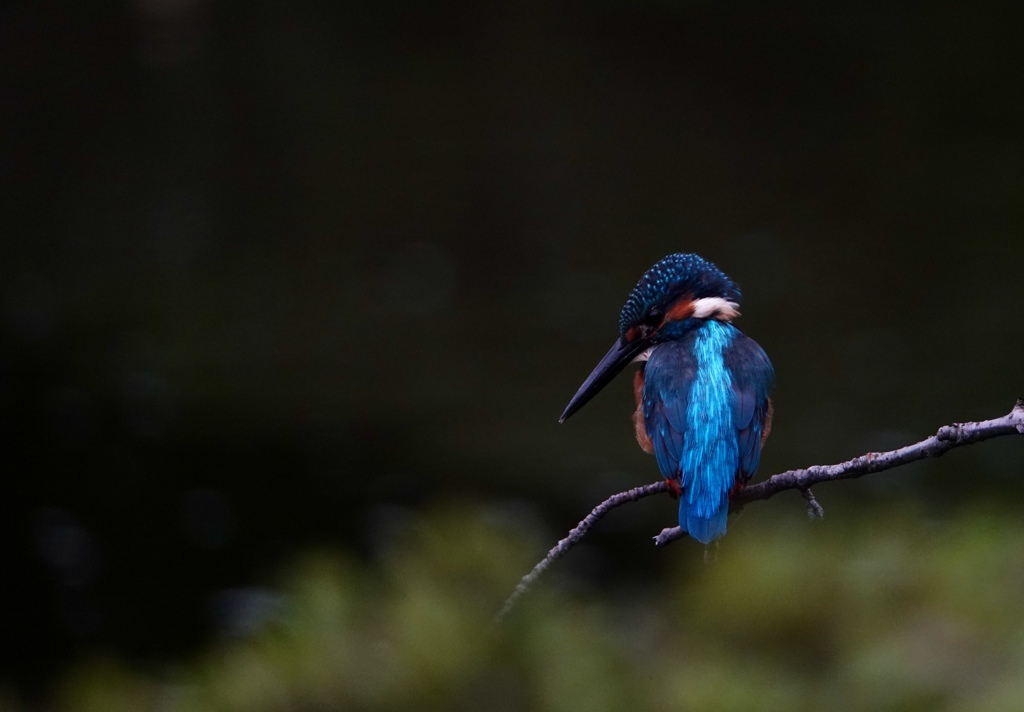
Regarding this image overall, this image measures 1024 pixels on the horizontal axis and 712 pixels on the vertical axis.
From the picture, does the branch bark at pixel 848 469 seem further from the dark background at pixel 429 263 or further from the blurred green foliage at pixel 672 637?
the dark background at pixel 429 263

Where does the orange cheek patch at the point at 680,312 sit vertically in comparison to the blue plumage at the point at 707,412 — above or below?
above

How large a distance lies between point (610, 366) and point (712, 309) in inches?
6.4

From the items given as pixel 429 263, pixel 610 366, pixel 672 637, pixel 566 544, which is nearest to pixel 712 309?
pixel 610 366

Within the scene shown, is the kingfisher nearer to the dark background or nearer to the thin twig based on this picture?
the thin twig

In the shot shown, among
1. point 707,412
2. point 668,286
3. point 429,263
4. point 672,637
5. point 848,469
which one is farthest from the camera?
point 429,263

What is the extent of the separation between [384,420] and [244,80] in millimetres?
3932

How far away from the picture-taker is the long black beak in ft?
5.58

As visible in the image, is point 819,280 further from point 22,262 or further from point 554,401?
point 22,262

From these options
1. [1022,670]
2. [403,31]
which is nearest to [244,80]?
[403,31]

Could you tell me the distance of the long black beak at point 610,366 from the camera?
5.58 ft

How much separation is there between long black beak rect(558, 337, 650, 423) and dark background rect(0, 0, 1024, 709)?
1374mm

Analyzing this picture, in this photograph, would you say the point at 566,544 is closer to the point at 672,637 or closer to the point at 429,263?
the point at 672,637

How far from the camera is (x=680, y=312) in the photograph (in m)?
1.72

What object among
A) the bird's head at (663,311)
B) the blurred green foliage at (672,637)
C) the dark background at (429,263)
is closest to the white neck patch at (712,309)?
the bird's head at (663,311)
